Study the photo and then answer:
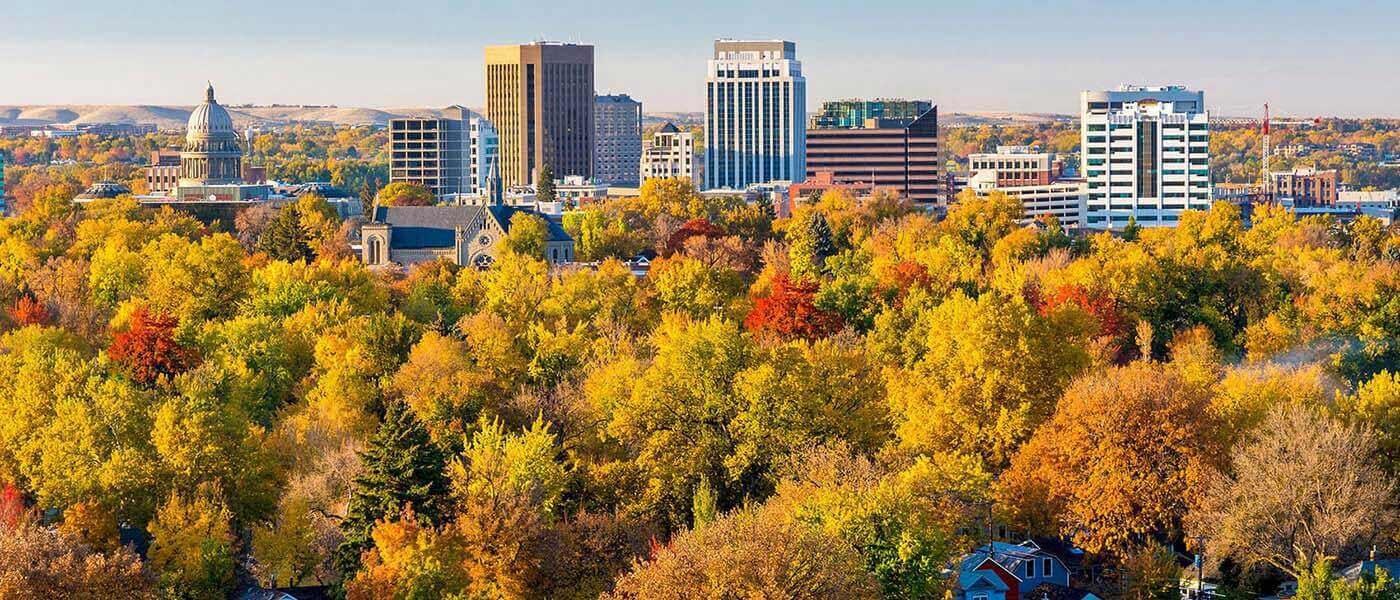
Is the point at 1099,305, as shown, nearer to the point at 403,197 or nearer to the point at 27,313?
the point at 27,313

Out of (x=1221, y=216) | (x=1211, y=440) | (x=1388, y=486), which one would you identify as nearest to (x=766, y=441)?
(x=1211, y=440)

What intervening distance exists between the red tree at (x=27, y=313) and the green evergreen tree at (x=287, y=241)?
21.7 metres

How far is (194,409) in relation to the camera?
64.1 metres

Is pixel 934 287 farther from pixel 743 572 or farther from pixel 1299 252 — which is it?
pixel 743 572

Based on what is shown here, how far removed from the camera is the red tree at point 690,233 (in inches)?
A: 4951

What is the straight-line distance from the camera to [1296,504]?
189ft

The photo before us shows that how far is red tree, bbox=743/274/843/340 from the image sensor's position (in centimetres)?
8562

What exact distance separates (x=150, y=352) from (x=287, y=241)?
1509 inches

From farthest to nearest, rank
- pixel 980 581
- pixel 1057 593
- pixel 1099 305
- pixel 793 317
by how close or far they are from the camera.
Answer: pixel 1099 305
pixel 793 317
pixel 1057 593
pixel 980 581

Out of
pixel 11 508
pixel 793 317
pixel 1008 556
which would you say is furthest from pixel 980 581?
pixel 793 317

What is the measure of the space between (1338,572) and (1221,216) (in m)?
69.2

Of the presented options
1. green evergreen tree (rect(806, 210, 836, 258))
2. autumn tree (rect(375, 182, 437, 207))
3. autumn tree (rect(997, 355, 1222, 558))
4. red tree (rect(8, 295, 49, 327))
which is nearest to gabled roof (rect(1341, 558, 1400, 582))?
autumn tree (rect(997, 355, 1222, 558))

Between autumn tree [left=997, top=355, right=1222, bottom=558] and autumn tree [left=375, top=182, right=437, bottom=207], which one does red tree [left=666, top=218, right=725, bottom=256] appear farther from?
autumn tree [left=997, top=355, right=1222, bottom=558]

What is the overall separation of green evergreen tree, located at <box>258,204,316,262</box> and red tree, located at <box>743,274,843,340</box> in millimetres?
34551
